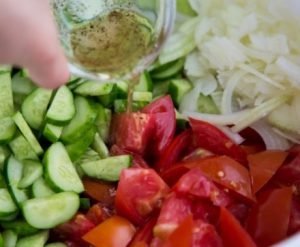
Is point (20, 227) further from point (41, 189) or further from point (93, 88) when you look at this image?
point (93, 88)

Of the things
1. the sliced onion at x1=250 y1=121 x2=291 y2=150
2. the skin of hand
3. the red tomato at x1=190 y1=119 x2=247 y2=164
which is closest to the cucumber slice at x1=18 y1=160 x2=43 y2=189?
the red tomato at x1=190 y1=119 x2=247 y2=164

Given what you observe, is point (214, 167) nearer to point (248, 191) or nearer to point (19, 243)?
point (248, 191)

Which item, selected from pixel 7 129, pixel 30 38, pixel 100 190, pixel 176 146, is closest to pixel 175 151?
pixel 176 146

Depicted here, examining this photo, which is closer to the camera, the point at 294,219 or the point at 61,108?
the point at 294,219

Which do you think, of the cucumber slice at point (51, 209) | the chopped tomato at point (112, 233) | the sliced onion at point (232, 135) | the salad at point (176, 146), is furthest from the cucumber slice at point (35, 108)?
the sliced onion at point (232, 135)

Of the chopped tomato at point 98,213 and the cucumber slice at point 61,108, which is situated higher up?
the cucumber slice at point 61,108

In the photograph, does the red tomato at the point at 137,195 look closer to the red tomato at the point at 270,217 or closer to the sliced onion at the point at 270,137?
the red tomato at the point at 270,217
